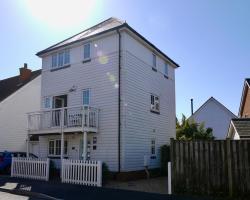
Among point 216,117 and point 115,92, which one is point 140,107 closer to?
point 115,92

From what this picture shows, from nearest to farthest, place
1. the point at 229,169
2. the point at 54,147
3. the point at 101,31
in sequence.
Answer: the point at 229,169, the point at 101,31, the point at 54,147

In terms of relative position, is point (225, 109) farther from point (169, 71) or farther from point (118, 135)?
point (118, 135)

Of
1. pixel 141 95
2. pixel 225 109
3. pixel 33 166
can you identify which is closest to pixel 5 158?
pixel 33 166

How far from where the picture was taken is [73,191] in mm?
12750

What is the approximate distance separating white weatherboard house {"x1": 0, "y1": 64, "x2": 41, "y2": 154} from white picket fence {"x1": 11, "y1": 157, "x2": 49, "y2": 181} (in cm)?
988

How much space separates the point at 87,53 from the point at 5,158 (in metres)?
8.73

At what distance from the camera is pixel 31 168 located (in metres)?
17.3

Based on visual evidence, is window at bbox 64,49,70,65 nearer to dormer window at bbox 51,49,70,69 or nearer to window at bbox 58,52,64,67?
dormer window at bbox 51,49,70,69

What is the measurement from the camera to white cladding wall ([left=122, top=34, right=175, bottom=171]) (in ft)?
59.0

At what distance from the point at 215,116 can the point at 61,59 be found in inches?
1047

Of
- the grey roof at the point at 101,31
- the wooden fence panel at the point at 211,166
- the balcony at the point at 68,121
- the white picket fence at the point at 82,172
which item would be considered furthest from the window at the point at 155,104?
the wooden fence panel at the point at 211,166

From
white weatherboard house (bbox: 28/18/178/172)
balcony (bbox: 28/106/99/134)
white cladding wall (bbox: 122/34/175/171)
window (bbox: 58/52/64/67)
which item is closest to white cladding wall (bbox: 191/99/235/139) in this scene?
white cladding wall (bbox: 122/34/175/171)

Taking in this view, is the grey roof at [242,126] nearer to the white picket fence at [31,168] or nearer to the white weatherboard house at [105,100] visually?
the white weatherboard house at [105,100]

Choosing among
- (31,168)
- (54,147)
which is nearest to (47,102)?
(54,147)
